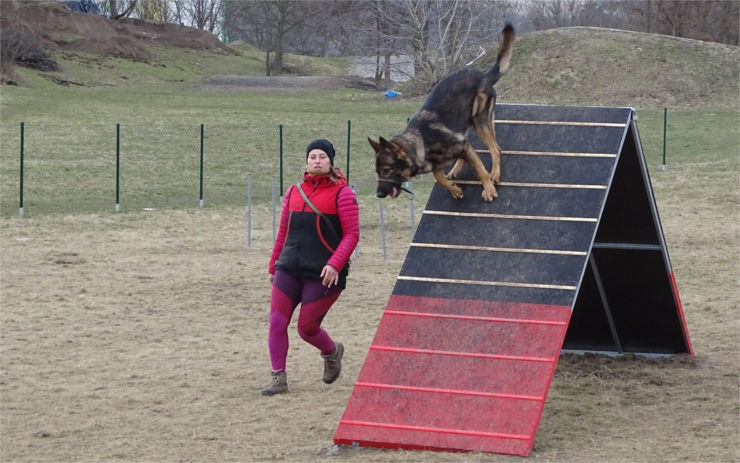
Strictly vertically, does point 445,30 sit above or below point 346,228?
above

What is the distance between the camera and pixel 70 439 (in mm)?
6215

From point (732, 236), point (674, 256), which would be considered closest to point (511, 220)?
point (674, 256)

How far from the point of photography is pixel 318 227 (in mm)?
6758

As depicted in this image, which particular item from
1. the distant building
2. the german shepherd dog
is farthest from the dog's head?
the distant building

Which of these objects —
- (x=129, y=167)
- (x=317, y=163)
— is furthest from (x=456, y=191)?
(x=129, y=167)

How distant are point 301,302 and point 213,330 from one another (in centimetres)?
268

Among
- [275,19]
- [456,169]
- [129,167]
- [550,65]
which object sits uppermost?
[275,19]

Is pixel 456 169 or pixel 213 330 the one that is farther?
pixel 213 330

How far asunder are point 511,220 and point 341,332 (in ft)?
9.84

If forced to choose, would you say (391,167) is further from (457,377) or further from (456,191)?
(457,377)

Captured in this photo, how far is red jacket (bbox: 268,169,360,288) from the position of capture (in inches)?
266

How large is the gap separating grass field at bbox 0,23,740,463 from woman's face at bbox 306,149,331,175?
5.07ft

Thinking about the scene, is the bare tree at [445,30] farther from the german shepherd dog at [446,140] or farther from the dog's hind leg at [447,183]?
the dog's hind leg at [447,183]

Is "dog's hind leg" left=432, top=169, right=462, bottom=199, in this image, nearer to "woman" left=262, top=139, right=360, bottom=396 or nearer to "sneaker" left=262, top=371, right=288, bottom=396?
"woman" left=262, top=139, right=360, bottom=396
